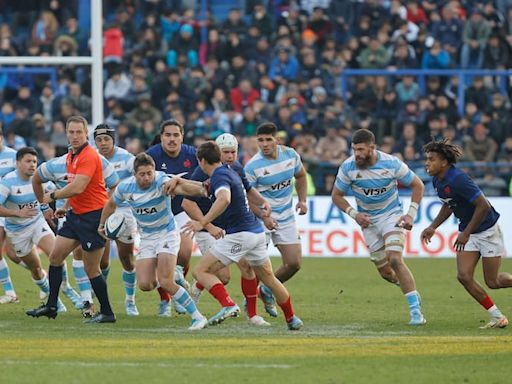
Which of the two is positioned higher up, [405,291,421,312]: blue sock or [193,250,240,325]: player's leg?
[193,250,240,325]: player's leg

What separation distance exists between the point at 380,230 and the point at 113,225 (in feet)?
10.1

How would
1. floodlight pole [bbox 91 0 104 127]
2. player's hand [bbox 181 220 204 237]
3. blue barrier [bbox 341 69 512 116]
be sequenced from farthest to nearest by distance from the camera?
blue barrier [bbox 341 69 512 116] → floodlight pole [bbox 91 0 104 127] → player's hand [bbox 181 220 204 237]

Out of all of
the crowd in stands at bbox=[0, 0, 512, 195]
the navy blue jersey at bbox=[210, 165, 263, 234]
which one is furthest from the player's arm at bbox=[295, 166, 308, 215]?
the crowd in stands at bbox=[0, 0, 512, 195]

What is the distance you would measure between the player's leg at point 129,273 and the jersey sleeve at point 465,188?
158 inches

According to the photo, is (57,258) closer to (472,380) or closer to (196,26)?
(472,380)

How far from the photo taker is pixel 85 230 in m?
14.0

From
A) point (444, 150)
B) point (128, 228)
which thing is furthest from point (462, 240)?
point (128, 228)

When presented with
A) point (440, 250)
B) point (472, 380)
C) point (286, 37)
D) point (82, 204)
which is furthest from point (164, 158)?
point (286, 37)

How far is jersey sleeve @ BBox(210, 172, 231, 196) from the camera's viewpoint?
1277cm

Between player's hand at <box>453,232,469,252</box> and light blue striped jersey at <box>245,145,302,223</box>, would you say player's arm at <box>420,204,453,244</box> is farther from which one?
light blue striped jersey at <box>245,145,302,223</box>

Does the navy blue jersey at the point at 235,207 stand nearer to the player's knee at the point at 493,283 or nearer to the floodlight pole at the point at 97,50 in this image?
the player's knee at the point at 493,283

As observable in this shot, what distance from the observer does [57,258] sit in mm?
14164

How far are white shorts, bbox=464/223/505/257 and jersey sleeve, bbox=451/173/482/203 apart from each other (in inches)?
17.6

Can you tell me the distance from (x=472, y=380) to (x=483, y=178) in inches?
664
